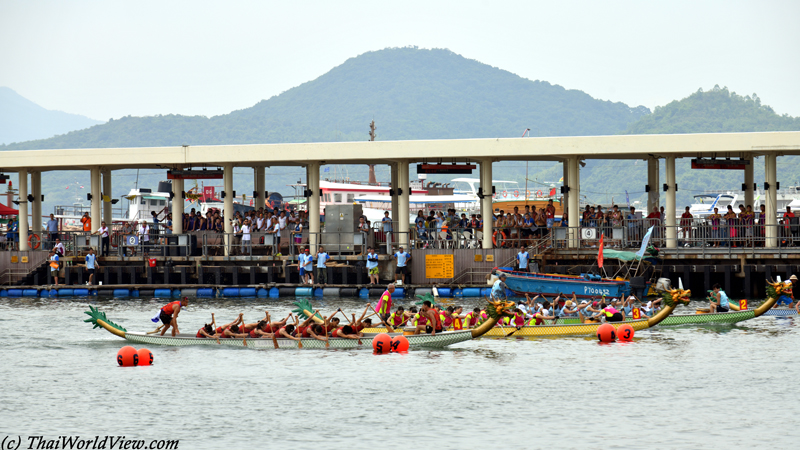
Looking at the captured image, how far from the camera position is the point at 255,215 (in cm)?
4234

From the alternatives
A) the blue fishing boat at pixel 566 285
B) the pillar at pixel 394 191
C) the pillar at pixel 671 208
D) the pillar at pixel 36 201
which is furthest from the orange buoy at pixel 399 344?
the pillar at pixel 36 201

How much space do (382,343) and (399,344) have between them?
507mm

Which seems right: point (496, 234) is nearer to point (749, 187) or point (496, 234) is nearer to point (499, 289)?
point (499, 289)

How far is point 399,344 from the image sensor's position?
83.9 feet

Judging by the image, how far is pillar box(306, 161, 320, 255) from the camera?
135ft

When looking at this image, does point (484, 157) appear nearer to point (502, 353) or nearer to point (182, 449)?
point (502, 353)

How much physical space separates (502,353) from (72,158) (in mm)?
27135

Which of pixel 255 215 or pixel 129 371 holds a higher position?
pixel 255 215

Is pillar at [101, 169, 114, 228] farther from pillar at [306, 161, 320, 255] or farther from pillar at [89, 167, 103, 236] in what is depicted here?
pillar at [306, 161, 320, 255]

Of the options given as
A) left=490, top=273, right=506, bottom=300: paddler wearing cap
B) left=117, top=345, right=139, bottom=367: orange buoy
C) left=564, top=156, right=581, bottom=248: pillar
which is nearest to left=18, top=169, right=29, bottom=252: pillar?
left=117, top=345, right=139, bottom=367: orange buoy

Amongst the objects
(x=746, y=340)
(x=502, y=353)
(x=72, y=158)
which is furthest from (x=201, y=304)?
(x=746, y=340)

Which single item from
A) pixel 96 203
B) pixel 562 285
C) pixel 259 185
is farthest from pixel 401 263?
pixel 96 203

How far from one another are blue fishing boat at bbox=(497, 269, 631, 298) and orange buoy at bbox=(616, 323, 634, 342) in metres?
5.29

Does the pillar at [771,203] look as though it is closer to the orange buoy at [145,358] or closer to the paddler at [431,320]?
the paddler at [431,320]
